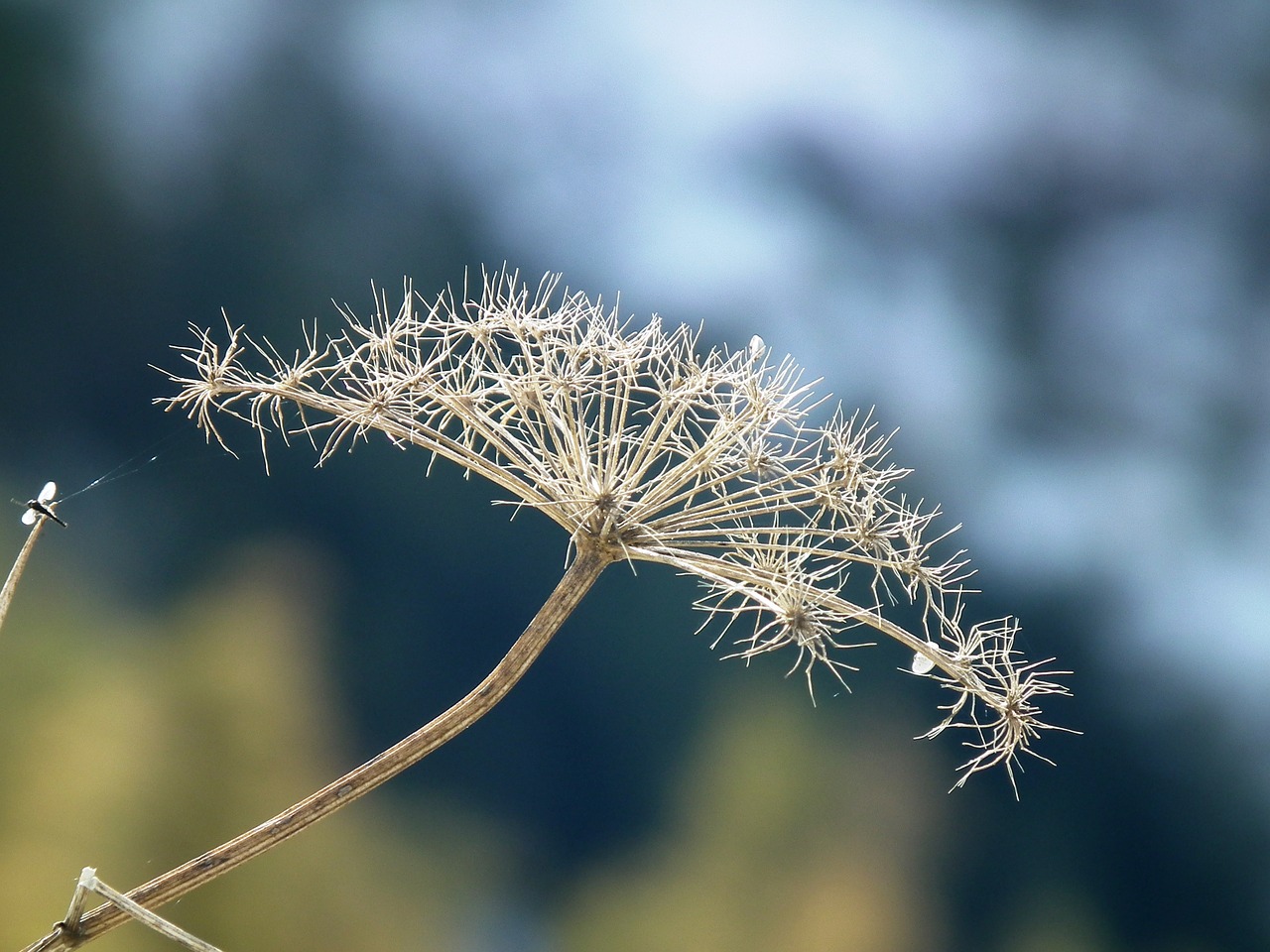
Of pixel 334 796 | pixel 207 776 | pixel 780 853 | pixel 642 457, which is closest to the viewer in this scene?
pixel 334 796

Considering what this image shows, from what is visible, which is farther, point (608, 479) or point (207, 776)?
point (207, 776)

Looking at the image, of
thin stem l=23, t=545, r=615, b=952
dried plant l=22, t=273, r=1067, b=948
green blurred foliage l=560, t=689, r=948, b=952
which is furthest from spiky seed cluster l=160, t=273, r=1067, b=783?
green blurred foliage l=560, t=689, r=948, b=952

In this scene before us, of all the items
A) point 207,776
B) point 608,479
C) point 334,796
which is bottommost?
point 334,796

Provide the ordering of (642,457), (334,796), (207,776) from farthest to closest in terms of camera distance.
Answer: (207,776)
(642,457)
(334,796)

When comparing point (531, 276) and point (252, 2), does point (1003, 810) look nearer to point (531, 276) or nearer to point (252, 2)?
point (531, 276)

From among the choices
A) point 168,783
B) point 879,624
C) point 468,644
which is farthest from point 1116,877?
point 168,783

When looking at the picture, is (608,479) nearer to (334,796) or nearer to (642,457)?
(642,457)

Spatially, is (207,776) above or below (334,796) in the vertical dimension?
above

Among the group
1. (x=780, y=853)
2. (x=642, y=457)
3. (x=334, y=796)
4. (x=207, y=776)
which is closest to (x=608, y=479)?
(x=642, y=457)

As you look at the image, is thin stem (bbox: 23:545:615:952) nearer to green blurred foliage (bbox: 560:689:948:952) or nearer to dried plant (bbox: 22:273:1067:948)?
dried plant (bbox: 22:273:1067:948)
